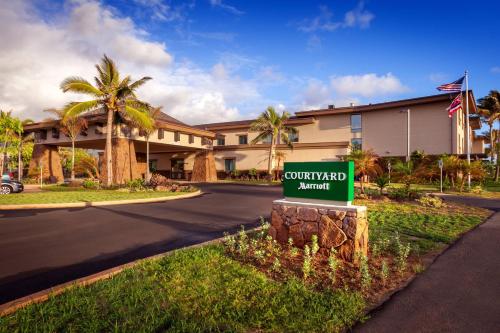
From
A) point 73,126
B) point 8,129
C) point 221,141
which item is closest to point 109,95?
point 73,126

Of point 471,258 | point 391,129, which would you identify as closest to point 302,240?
point 471,258

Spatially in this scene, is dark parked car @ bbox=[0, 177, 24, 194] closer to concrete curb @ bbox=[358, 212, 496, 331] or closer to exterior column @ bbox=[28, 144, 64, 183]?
exterior column @ bbox=[28, 144, 64, 183]

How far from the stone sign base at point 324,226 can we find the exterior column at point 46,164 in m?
35.4

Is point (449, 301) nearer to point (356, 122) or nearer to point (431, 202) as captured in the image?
point (431, 202)

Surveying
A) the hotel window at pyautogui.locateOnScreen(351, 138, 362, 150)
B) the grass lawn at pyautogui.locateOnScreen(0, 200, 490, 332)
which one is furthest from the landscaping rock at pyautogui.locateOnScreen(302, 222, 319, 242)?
the hotel window at pyautogui.locateOnScreen(351, 138, 362, 150)

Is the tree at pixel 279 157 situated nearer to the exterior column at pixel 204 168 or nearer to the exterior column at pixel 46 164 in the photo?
the exterior column at pixel 204 168

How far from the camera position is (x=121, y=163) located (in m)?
26.0

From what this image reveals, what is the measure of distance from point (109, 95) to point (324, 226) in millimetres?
22563

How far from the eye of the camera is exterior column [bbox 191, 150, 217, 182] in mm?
37844

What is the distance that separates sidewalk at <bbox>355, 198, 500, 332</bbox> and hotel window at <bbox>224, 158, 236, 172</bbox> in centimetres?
3673

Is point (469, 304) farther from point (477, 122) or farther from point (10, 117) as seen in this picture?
point (477, 122)

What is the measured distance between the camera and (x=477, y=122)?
1892 inches

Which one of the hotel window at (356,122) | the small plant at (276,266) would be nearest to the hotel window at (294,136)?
the hotel window at (356,122)

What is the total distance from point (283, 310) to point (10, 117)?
4336 cm
